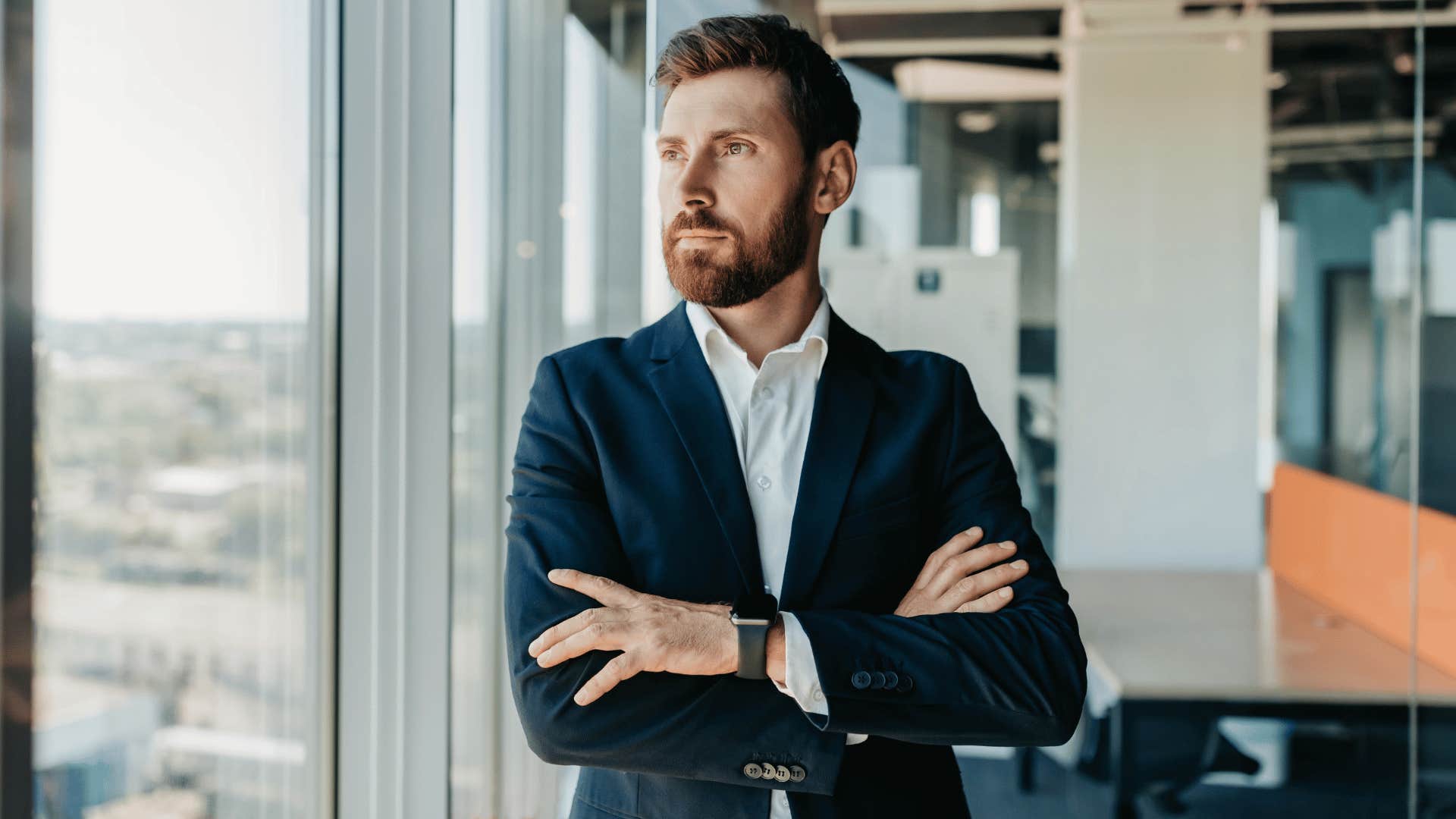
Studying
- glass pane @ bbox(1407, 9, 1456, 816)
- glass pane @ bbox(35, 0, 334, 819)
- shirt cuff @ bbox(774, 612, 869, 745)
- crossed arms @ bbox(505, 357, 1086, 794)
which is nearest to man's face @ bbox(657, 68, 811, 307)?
crossed arms @ bbox(505, 357, 1086, 794)

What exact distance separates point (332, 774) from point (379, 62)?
1.36m

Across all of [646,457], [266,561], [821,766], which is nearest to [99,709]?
[266,561]

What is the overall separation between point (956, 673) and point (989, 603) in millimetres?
152

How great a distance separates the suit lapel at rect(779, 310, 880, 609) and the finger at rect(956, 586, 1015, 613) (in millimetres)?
191

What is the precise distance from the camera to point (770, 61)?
1582 mm

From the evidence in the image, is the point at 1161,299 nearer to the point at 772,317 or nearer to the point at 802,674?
the point at 772,317

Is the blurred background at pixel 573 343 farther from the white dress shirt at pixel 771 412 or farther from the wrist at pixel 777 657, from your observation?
the wrist at pixel 777 657

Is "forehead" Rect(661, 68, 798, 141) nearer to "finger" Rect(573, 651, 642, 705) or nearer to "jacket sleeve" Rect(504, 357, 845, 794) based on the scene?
"jacket sleeve" Rect(504, 357, 845, 794)

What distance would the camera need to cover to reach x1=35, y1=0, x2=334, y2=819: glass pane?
50.8 inches

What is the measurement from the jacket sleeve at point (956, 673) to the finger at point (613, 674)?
20 centimetres

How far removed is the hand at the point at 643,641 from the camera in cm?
132

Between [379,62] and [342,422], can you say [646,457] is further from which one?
[379,62]

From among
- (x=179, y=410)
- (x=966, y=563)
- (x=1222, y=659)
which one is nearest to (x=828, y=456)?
(x=966, y=563)

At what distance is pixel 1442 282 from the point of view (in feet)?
11.1
